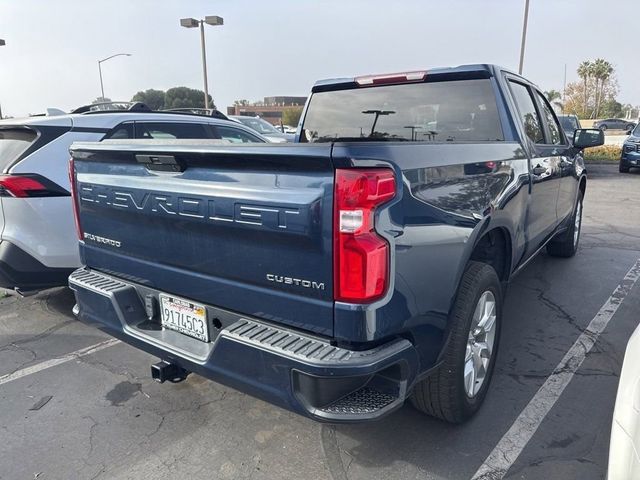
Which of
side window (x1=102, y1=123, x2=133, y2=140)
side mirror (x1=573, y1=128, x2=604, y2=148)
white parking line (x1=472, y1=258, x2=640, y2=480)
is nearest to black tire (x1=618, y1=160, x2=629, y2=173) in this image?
side mirror (x1=573, y1=128, x2=604, y2=148)

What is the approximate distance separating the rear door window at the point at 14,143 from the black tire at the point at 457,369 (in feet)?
11.5

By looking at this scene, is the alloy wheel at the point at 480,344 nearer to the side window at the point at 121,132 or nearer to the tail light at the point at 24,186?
the tail light at the point at 24,186

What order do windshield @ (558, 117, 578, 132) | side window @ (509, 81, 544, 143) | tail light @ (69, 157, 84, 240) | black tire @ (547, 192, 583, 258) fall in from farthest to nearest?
windshield @ (558, 117, 578, 132) → black tire @ (547, 192, 583, 258) → side window @ (509, 81, 544, 143) → tail light @ (69, 157, 84, 240)

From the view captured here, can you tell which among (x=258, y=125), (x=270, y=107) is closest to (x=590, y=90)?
(x=270, y=107)

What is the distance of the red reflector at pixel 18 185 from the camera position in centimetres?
386

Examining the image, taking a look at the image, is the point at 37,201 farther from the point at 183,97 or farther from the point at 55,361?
the point at 183,97

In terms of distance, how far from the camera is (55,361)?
3.75m

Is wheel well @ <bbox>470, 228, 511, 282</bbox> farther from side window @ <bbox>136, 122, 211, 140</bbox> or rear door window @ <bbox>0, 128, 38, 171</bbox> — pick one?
rear door window @ <bbox>0, 128, 38, 171</bbox>

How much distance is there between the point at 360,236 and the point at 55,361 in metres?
2.98

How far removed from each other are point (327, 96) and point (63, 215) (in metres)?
2.33

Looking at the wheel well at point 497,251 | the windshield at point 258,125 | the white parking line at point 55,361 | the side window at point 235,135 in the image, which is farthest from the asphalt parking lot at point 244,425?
the windshield at point 258,125

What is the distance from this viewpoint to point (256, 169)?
2068 mm

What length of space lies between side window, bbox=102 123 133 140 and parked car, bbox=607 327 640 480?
4.22 m

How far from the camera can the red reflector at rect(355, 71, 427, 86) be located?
3.53 meters
